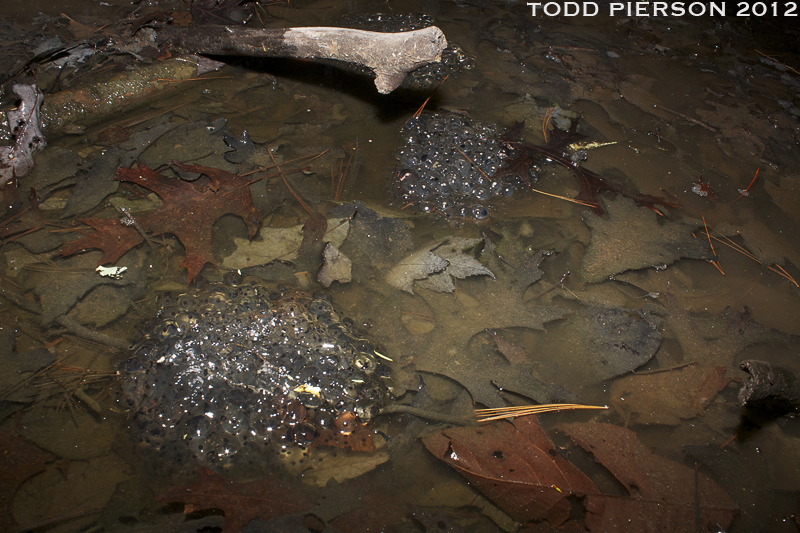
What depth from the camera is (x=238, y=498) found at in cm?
149

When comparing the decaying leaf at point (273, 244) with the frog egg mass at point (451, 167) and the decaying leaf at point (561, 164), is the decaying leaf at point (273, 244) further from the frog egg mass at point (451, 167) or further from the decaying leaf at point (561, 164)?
the decaying leaf at point (561, 164)

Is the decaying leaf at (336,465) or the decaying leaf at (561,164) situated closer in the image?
the decaying leaf at (336,465)

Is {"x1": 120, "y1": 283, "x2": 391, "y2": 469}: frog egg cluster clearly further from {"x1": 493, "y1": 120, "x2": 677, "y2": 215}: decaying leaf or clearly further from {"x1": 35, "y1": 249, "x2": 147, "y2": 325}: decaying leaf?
{"x1": 493, "y1": 120, "x2": 677, "y2": 215}: decaying leaf

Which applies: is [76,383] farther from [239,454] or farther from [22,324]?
[239,454]

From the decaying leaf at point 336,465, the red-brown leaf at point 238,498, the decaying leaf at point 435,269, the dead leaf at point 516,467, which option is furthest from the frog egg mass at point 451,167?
the red-brown leaf at point 238,498

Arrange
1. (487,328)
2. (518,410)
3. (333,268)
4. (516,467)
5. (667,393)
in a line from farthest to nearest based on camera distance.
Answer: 1. (333,268)
2. (487,328)
3. (667,393)
4. (518,410)
5. (516,467)

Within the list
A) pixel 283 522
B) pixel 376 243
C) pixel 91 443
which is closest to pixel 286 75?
pixel 376 243

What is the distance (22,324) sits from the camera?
1.81 m

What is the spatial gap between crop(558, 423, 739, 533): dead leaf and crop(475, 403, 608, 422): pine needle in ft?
0.23

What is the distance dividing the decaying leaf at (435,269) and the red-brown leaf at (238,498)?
0.94 m

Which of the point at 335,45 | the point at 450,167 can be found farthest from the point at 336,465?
the point at 335,45

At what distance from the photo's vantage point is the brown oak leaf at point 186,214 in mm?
2035

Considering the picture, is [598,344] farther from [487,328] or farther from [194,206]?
[194,206]

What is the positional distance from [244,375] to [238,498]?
443 mm
